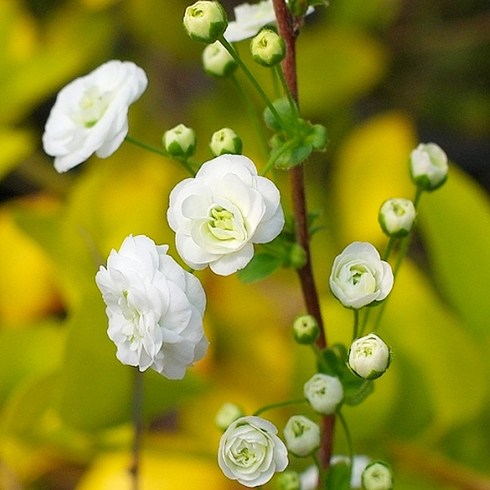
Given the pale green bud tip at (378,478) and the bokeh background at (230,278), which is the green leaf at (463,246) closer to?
the bokeh background at (230,278)

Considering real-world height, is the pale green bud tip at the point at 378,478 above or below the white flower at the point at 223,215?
below

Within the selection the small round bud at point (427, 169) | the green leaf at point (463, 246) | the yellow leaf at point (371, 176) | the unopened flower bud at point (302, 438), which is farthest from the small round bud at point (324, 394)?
the yellow leaf at point (371, 176)

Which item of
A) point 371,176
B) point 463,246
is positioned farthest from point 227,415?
point 371,176

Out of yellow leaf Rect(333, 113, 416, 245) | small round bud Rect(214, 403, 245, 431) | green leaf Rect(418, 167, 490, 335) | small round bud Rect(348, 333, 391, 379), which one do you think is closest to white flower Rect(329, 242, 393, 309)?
small round bud Rect(348, 333, 391, 379)

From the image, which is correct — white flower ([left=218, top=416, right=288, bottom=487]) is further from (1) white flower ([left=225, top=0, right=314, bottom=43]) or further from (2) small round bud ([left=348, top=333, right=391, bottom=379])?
(1) white flower ([left=225, top=0, right=314, bottom=43])

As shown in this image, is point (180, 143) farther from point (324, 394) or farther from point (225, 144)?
point (324, 394)

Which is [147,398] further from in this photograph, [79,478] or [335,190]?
[335,190]

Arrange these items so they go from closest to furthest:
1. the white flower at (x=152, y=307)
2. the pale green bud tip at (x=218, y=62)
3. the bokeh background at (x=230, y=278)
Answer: the white flower at (x=152, y=307) → the pale green bud tip at (x=218, y=62) → the bokeh background at (x=230, y=278)
